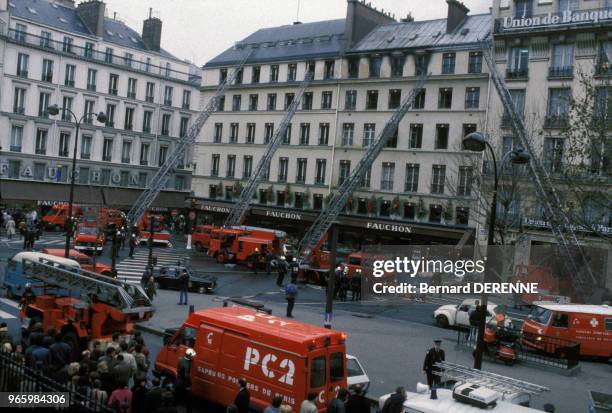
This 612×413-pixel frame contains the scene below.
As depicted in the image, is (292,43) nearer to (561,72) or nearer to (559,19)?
(559,19)

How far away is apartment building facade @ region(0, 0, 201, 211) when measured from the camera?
5656cm

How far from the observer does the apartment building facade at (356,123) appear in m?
47.3

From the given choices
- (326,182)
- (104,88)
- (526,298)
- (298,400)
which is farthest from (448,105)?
(298,400)

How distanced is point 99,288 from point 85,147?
4701 centimetres

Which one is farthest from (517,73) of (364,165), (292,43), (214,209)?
(214,209)

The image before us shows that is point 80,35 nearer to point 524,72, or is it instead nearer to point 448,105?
point 448,105

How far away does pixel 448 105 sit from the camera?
48062 mm

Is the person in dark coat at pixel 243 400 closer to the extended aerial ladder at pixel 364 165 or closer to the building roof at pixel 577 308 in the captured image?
the building roof at pixel 577 308

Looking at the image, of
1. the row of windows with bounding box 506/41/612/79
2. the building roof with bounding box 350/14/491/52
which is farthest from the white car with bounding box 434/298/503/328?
the building roof with bounding box 350/14/491/52

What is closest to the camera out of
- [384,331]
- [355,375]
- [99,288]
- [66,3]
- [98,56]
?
[355,375]

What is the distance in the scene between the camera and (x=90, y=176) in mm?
61844

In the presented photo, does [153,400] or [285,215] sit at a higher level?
[285,215]

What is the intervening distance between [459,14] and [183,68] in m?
32.7

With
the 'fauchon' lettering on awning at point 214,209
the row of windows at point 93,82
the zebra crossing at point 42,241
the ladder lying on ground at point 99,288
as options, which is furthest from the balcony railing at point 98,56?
the ladder lying on ground at point 99,288
